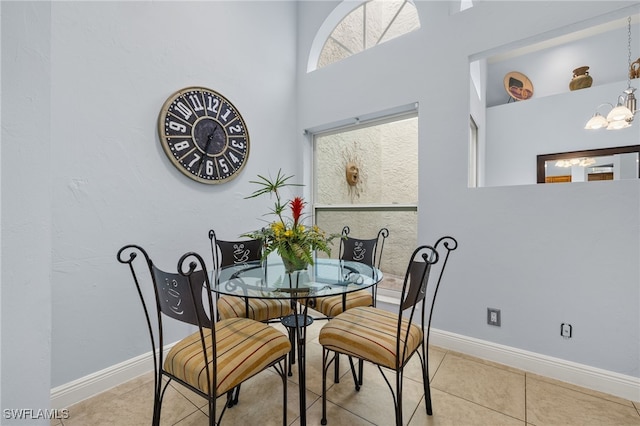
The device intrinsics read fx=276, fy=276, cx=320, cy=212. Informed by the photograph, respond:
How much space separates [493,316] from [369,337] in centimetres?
129

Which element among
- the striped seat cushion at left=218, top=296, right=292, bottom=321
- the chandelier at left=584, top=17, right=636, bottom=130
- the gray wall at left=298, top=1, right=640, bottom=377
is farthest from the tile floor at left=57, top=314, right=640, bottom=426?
the chandelier at left=584, top=17, right=636, bottom=130

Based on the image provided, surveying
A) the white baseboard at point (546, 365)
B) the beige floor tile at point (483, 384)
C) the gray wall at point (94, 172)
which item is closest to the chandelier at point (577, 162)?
the white baseboard at point (546, 365)

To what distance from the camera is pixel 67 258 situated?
1.62 metres

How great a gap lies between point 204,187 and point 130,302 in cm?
98

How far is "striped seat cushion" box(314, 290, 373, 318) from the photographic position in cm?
192

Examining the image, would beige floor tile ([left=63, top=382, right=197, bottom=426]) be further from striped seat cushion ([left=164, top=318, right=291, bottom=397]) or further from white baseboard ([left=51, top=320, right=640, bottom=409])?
striped seat cushion ([left=164, top=318, right=291, bottom=397])

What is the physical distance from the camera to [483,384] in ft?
5.87

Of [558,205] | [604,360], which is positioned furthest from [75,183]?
[604,360]

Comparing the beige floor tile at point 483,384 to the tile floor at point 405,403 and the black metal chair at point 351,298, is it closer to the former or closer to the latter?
the tile floor at point 405,403

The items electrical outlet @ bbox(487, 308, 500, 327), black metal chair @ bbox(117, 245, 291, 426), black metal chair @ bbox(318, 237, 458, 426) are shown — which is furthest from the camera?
electrical outlet @ bbox(487, 308, 500, 327)

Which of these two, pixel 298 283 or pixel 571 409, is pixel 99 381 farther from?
pixel 571 409

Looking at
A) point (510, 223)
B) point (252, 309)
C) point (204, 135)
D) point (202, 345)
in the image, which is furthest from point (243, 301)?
point (510, 223)

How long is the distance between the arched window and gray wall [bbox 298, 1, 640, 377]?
50 cm

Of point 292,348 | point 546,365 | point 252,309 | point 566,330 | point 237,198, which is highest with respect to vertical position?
point 237,198
